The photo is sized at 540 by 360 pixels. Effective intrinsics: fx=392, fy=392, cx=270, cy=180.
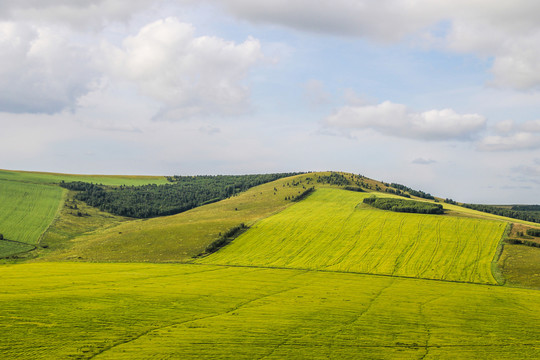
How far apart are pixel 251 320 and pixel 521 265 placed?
72.1 m

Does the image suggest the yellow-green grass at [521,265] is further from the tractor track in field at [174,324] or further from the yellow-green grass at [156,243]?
the yellow-green grass at [156,243]

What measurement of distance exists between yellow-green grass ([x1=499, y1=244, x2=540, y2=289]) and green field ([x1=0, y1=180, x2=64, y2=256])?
126 m

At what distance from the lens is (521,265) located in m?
83.8

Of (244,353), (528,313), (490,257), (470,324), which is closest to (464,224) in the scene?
(490,257)

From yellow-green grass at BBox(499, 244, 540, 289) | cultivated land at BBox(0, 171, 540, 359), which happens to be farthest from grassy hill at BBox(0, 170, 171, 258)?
yellow-green grass at BBox(499, 244, 540, 289)

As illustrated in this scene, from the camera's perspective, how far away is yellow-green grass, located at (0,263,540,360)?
30.1m

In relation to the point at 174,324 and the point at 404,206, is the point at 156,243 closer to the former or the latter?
the point at 174,324

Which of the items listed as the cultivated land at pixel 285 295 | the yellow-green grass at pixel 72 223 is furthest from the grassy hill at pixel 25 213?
the cultivated land at pixel 285 295

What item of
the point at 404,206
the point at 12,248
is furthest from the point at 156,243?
the point at 404,206

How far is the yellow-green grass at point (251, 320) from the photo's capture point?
98.7 ft

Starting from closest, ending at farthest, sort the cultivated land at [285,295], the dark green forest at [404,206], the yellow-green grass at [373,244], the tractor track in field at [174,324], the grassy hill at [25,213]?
the tractor track in field at [174,324], the cultivated land at [285,295], the yellow-green grass at [373,244], the grassy hill at [25,213], the dark green forest at [404,206]

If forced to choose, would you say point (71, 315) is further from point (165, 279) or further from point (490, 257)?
point (490, 257)

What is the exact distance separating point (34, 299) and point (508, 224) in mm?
125068

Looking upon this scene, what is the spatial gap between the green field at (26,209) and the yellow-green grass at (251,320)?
73521 millimetres
